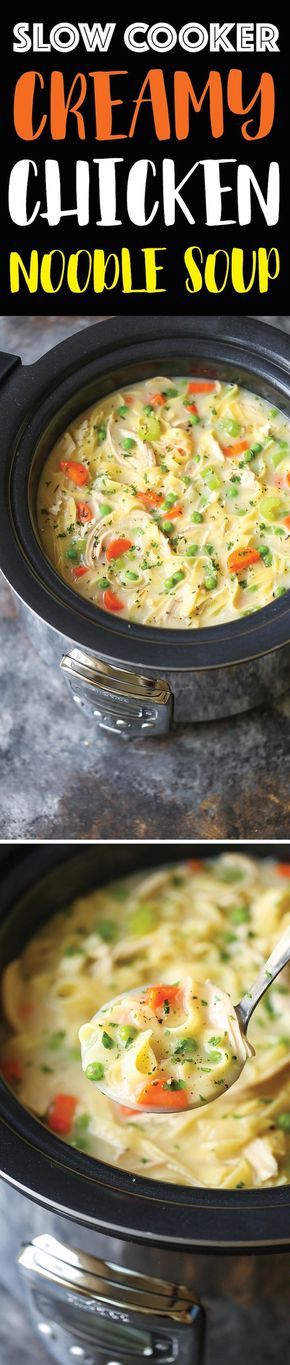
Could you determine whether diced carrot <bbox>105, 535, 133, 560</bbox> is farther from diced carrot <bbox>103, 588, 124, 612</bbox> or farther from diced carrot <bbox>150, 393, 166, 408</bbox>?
diced carrot <bbox>150, 393, 166, 408</bbox>

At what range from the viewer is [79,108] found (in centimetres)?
247

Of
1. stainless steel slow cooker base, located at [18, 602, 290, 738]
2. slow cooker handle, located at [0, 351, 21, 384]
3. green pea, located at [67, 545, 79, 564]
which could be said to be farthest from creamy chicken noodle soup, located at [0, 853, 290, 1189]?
slow cooker handle, located at [0, 351, 21, 384]

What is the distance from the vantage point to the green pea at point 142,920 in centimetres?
229

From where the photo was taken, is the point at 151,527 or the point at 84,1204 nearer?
the point at 84,1204

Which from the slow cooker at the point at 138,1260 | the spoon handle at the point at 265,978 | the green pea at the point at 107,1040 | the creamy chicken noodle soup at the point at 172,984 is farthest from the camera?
the creamy chicken noodle soup at the point at 172,984

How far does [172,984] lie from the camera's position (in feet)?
6.82

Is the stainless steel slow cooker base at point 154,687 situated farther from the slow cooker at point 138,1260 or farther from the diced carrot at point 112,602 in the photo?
the slow cooker at point 138,1260

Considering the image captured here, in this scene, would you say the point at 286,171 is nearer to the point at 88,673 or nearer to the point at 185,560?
the point at 185,560

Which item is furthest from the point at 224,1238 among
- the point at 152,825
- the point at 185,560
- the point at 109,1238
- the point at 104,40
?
the point at 104,40

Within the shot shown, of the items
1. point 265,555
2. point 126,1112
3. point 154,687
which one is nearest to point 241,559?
point 265,555

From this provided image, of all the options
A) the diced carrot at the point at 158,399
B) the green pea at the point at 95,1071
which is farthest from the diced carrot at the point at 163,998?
the diced carrot at the point at 158,399

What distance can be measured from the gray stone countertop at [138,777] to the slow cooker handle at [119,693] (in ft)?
0.29

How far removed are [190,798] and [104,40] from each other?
135 cm

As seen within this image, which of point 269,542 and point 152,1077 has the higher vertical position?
point 269,542
